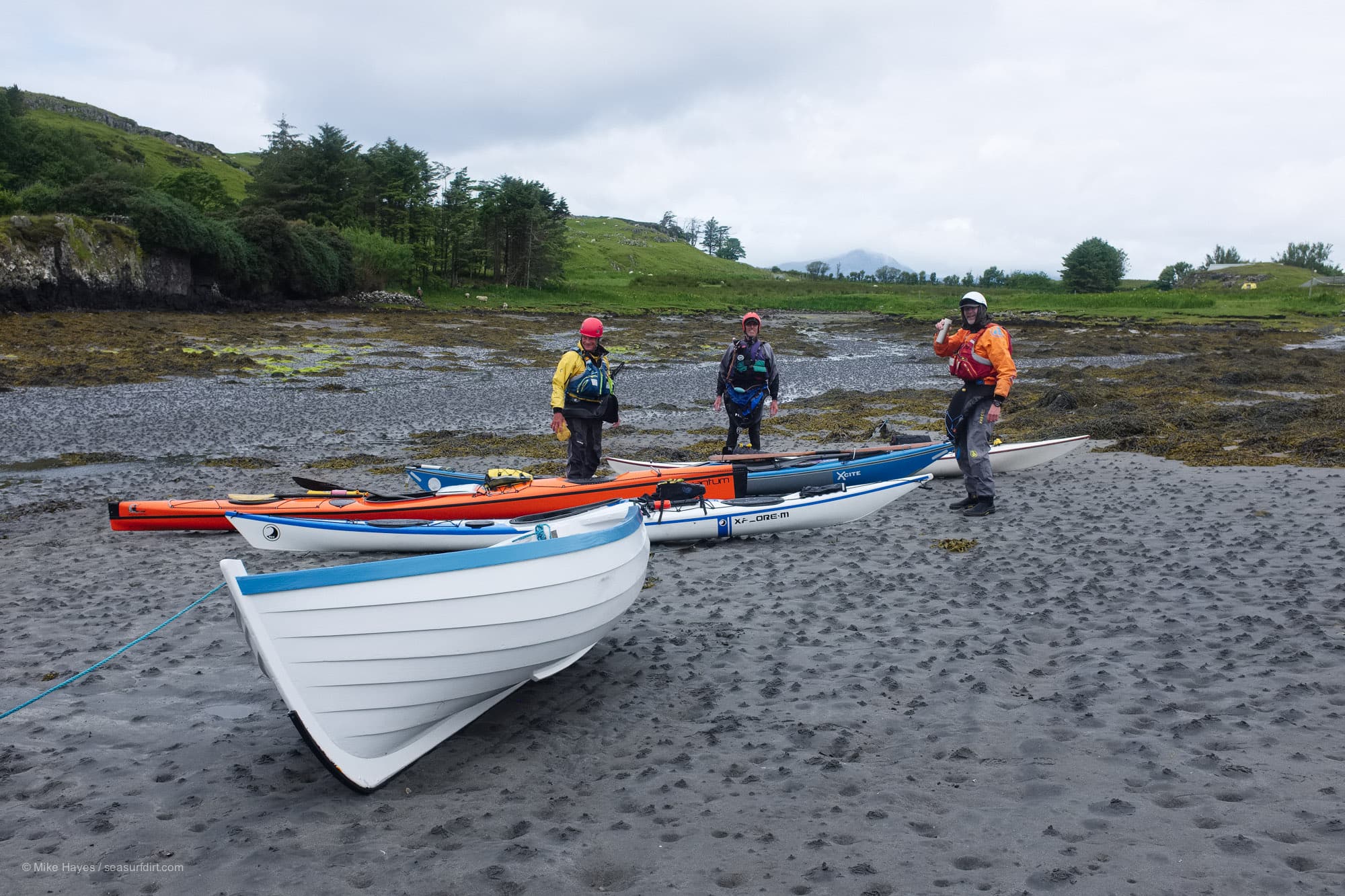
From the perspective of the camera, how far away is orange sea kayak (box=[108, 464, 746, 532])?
30.6 ft

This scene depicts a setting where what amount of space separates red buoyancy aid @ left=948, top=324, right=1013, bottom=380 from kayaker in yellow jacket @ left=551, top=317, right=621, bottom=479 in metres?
3.99

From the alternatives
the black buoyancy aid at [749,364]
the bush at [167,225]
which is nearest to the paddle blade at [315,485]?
the black buoyancy aid at [749,364]

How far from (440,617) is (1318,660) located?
17.6ft

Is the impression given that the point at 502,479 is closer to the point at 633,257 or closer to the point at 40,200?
the point at 40,200

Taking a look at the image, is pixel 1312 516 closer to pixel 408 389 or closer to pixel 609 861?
pixel 609 861

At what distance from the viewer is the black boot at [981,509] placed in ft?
31.6

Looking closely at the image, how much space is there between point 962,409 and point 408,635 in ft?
23.4

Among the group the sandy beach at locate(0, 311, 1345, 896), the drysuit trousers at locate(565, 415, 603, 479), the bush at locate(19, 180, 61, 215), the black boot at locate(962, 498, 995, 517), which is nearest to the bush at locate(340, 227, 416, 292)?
the bush at locate(19, 180, 61, 215)

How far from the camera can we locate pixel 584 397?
9.92 meters

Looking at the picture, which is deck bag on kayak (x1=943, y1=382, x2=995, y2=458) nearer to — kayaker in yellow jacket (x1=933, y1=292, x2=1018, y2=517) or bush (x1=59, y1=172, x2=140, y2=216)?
kayaker in yellow jacket (x1=933, y1=292, x2=1018, y2=517)

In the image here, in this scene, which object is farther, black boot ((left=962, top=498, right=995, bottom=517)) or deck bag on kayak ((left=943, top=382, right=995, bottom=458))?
black boot ((left=962, top=498, right=995, bottom=517))

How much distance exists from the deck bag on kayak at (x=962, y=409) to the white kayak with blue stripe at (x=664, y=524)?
563mm

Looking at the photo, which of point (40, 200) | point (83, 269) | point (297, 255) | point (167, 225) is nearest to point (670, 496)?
point (83, 269)

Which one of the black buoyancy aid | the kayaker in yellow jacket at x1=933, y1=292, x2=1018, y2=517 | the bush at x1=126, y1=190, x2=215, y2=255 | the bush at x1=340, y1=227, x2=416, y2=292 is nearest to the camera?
the kayaker in yellow jacket at x1=933, y1=292, x2=1018, y2=517
